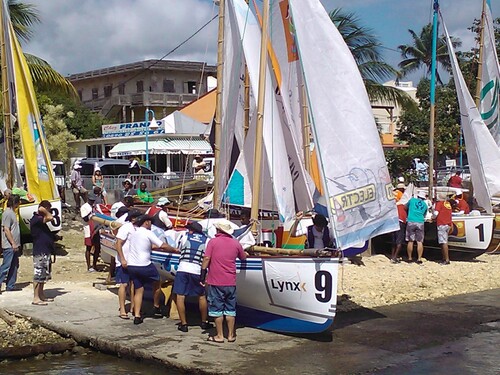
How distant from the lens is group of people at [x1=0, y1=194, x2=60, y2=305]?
12.2 m

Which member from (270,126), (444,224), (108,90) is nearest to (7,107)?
(270,126)

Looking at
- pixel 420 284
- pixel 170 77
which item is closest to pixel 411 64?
pixel 170 77

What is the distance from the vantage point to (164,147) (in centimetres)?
3578

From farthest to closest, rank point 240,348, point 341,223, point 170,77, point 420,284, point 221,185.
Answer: point 170,77 < point 420,284 < point 221,185 < point 341,223 < point 240,348

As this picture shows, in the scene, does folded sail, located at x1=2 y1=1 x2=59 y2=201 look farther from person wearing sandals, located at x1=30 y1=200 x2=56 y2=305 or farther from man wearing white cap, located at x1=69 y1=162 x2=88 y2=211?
man wearing white cap, located at x1=69 y1=162 x2=88 y2=211

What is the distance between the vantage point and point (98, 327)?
11.1 meters

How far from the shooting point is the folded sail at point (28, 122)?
1716cm

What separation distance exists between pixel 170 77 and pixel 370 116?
42.4 m

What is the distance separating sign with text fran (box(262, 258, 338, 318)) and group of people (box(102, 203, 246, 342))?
51cm

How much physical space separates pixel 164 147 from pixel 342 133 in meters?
25.3

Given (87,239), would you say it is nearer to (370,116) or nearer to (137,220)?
(137,220)

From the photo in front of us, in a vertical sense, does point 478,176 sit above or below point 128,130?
below

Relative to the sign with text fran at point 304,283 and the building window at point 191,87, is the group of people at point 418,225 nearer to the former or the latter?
the sign with text fran at point 304,283

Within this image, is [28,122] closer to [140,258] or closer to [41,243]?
[41,243]
